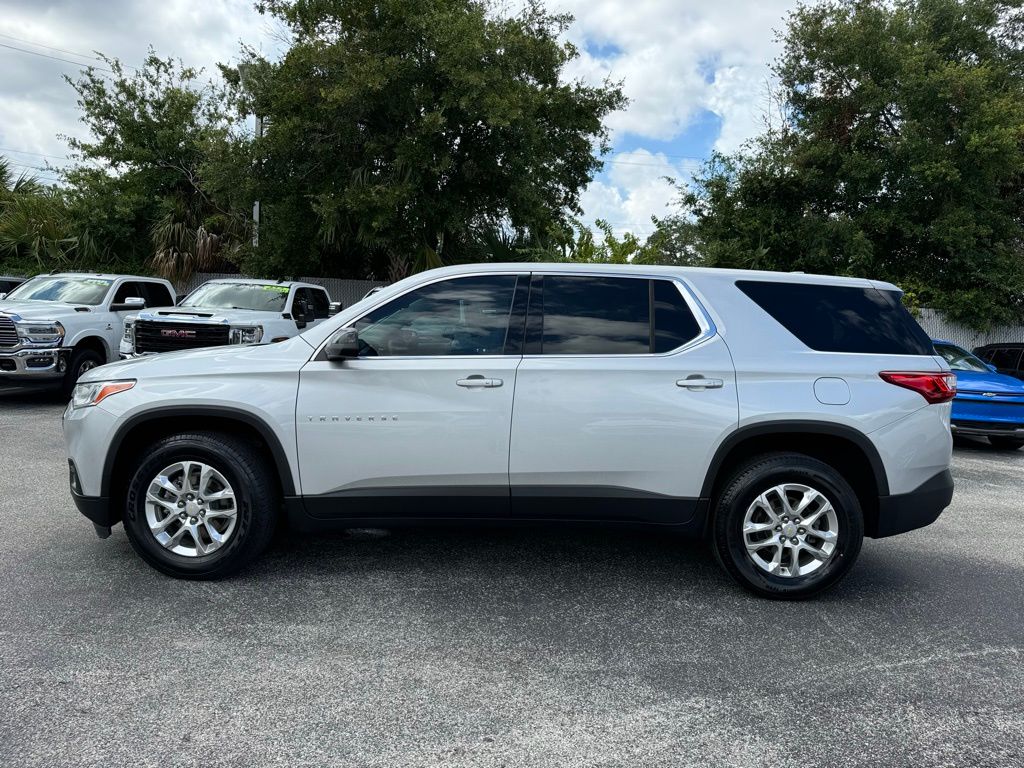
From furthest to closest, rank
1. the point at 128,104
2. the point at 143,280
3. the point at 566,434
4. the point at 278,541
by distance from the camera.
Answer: the point at 128,104 < the point at 143,280 < the point at 278,541 < the point at 566,434

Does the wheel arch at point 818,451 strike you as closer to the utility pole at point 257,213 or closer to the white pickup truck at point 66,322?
the white pickup truck at point 66,322

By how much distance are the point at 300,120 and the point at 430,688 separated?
53.4ft

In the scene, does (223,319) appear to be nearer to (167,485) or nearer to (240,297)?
(240,297)

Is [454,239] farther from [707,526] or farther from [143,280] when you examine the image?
[707,526]

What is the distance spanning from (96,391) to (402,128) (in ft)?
46.8

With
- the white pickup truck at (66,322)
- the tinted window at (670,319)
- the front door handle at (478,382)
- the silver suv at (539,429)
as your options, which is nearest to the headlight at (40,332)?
the white pickup truck at (66,322)

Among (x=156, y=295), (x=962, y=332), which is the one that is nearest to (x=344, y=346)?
(x=156, y=295)

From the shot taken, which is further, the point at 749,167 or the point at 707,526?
the point at 749,167

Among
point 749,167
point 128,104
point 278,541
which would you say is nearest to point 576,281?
point 278,541

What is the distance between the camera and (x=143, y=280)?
1295 centimetres

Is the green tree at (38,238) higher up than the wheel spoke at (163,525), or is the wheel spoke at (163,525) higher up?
the green tree at (38,238)

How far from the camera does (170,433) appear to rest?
4535 millimetres

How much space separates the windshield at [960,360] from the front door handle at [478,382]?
30.0 feet

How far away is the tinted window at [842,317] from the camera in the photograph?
4.50 metres
